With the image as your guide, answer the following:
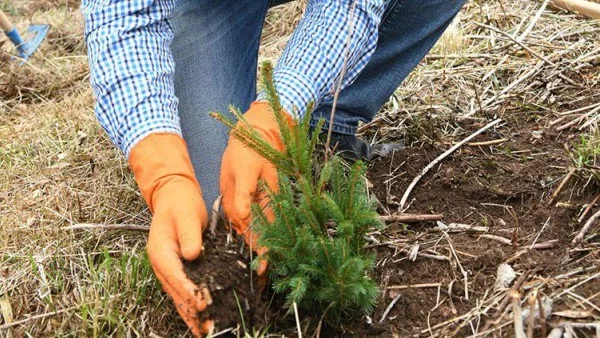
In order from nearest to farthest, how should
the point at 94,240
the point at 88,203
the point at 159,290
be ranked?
the point at 159,290 → the point at 94,240 → the point at 88,203

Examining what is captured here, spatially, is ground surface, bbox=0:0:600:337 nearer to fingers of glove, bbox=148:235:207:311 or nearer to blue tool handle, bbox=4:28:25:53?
fingers of glove, bbox=148:235:207:311

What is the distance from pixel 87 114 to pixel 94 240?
130 centimetres

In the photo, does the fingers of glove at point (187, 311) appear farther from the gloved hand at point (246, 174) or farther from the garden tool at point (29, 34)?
the garden tool at point (29, 34)

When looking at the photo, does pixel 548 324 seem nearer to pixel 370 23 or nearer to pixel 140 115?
pixel 370 23

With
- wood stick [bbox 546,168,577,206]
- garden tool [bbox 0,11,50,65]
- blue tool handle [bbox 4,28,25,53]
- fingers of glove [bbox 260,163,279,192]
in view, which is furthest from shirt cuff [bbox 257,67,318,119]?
blue tool handle [bbox 4,28,25,53]

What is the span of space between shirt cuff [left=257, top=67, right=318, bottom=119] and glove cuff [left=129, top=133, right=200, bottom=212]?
376 millimetres

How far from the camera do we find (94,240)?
247cm

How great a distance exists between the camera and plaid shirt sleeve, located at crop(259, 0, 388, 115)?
2211 mm

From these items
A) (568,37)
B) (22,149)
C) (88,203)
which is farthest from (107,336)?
(568,37)

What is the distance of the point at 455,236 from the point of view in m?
2.24

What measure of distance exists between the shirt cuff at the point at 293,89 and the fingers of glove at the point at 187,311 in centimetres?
67

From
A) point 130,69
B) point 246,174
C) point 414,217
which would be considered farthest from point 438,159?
point 130,69

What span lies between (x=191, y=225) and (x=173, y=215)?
100mm

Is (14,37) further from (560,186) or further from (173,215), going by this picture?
(560,186)
